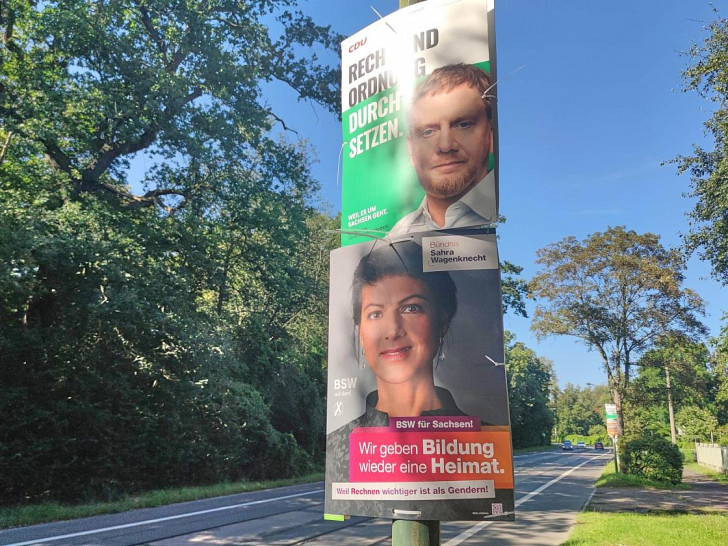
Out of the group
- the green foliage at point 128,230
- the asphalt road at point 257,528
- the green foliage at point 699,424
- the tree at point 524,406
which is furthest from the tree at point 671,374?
the tree at point 524,406

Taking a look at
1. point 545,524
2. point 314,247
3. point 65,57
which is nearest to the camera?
point 545,524

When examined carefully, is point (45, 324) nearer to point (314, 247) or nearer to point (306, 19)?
point (306, 19)

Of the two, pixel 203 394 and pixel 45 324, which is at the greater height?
pixel 45 324

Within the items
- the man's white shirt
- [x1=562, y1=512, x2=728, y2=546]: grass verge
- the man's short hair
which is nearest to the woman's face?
the man's white shirt

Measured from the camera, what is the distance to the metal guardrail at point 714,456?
3134 centimetres

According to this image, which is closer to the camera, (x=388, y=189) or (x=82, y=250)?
(x=388, y=189)

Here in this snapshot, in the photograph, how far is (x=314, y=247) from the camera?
35531 millimetres

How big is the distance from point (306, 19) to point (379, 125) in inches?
740

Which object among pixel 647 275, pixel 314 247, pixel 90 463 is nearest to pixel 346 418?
pixel 90 463

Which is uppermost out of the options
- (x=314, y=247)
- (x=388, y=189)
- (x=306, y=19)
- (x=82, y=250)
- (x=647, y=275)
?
(x=306, y=19)

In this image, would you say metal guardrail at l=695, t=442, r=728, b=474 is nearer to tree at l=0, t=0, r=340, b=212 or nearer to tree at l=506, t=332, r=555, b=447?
tree at l=506, t=332, r=555, b=447

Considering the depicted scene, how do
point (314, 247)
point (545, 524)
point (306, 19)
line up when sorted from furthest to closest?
point (314, 247), point (306, 19), point (545, 524)

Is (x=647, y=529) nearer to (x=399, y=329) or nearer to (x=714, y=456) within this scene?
(x=399, y=329)

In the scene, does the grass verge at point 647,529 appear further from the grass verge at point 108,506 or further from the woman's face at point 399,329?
the grass verge at point 108,506
